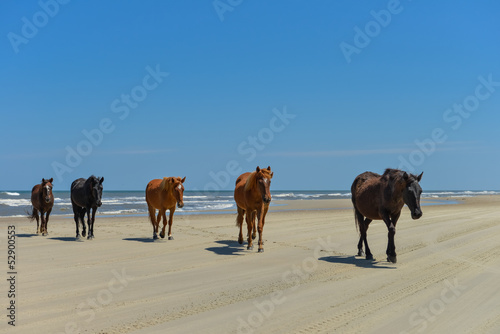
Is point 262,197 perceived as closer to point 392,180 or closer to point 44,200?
point 392,180

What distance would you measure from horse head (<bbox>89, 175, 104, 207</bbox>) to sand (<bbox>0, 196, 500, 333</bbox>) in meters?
1.52

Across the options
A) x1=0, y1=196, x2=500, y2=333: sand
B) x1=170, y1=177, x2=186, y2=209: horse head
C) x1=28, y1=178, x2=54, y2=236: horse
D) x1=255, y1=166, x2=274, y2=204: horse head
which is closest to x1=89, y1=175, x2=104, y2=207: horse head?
x1=0, y1=196, x2=500, y2=333: sand

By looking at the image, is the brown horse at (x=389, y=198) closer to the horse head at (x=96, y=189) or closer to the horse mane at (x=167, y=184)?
the horse mane at (x=167, y=184)

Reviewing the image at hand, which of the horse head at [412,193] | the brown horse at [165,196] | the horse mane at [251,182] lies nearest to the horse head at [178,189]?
the brown horse at [165,196]

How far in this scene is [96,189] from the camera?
44.6 ft

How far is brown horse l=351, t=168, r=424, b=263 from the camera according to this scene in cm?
895

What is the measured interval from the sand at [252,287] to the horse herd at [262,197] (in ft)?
2.65

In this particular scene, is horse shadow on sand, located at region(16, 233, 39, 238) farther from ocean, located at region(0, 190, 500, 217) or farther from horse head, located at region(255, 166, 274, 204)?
horse head, located at region(255, 166, 274, 204)

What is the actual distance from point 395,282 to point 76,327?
4.96 metres

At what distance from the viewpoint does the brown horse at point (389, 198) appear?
8.95 meters

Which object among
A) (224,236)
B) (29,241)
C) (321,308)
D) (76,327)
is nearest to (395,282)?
(321,308)

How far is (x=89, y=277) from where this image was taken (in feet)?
25.3

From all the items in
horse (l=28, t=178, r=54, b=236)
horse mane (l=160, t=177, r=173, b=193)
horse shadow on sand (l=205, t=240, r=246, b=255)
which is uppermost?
horse mane (l=160, t=177, r=173, b=193)

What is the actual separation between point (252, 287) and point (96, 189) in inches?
325
